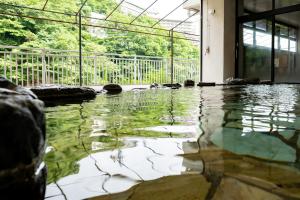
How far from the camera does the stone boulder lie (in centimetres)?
67

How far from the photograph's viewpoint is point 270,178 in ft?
3.09

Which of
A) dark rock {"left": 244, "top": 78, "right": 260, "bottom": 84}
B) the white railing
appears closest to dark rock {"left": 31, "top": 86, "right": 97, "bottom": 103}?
the white railing

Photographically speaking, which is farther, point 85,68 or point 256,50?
point 256,50

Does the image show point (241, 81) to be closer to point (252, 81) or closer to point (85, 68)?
point (252, 81)

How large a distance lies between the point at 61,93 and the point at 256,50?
7.79 meters

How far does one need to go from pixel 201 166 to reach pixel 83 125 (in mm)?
1158

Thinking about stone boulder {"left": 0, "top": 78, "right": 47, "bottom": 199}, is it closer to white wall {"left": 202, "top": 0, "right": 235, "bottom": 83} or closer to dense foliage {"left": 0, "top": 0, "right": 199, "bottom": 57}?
white wall {"left": 202, "top": 0, "right": 235, "bottom": 83}

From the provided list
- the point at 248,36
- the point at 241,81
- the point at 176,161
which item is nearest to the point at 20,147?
the point at 176,161

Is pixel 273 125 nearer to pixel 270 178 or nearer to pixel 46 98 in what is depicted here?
pixel 270 178

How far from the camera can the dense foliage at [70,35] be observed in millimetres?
12141

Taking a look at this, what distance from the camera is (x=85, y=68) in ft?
28.2

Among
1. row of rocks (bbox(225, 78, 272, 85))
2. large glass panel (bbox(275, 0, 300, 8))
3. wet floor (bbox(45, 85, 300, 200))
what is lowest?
wet floor (bbox(45, 85, 300, 200))

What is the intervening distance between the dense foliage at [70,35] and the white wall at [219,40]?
2.70m

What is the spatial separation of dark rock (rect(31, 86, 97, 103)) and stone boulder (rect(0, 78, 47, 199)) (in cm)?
324
